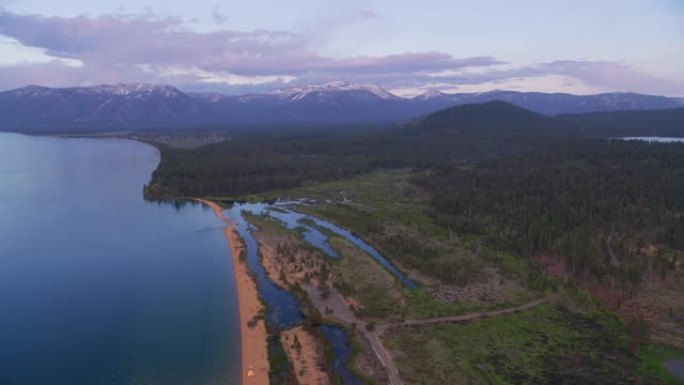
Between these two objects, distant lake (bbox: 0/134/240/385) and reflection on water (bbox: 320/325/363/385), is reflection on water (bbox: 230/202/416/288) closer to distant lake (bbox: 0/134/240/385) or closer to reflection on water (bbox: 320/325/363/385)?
distant lake (bbox: 0/134/240/385)

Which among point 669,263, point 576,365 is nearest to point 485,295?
point 576,365

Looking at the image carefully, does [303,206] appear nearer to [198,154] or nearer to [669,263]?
[669,263]

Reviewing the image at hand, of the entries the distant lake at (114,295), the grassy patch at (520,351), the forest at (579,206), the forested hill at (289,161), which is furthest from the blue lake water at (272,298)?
the forested hill at (289,161)

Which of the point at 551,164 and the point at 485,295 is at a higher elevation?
the point at 551,164

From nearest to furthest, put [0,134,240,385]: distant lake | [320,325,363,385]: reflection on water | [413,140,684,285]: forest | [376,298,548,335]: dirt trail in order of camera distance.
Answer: [320,325,363,385]: reflection on water
[0,134,240,385]: distant lake
[376,298,548,335]: dirt trail
[413,140,684,285]: forest

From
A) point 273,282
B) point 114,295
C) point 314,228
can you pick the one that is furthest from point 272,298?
point 314,228

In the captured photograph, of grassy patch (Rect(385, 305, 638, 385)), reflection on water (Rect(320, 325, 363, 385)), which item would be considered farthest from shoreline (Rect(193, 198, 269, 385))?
grassy patch (Rect(385, 305, 638, 385))

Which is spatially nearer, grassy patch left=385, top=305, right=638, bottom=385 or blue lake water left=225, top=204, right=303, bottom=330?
grassy patch left=385, top=305, right=638, bottom=385
